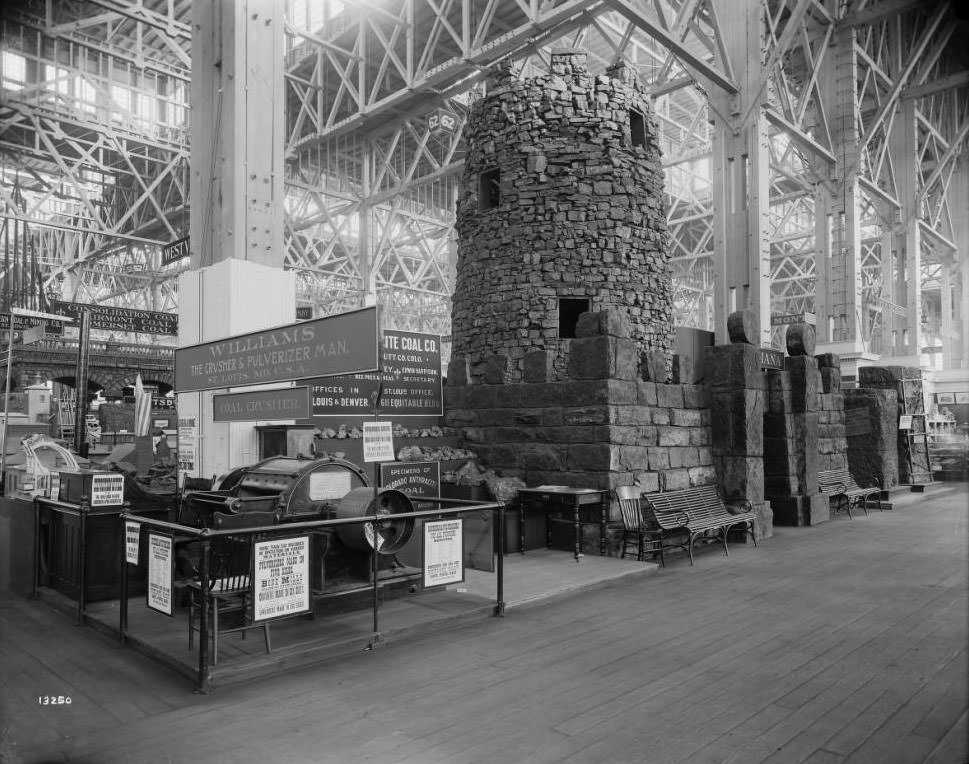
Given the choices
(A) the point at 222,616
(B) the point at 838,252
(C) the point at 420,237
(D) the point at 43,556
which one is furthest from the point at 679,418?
(C) the point at 420,237

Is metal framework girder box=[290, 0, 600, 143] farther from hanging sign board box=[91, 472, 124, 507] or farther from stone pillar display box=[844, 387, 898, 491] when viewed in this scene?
hanging sign board box=[91, 472, 124, 507]

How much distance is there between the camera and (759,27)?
685 inches

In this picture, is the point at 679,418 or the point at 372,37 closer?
the point at 679,418

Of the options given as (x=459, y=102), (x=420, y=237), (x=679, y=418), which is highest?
(x=459, y=102)

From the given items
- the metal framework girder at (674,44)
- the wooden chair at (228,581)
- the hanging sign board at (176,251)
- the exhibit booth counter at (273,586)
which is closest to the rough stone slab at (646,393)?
the exhibit booth counter at (273,586)

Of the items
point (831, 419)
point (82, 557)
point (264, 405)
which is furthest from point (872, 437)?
point (82, 557)

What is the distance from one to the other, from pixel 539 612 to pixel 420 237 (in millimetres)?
26952

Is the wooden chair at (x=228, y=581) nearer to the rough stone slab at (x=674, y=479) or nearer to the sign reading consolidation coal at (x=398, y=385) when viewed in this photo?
the sign reading consolidation coal at (x=398, y=385)

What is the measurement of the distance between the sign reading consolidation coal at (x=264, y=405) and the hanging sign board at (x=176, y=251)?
10.2 feet

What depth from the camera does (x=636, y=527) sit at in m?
9.05

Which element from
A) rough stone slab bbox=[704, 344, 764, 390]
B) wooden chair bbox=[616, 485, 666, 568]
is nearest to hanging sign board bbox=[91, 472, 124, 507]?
wooden chair bbox=[616, 485, 666, 568]

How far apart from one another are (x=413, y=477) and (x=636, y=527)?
119 inches

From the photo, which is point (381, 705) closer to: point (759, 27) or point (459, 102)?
point (759, 27)

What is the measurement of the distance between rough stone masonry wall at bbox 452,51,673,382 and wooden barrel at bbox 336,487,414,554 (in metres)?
5.61
